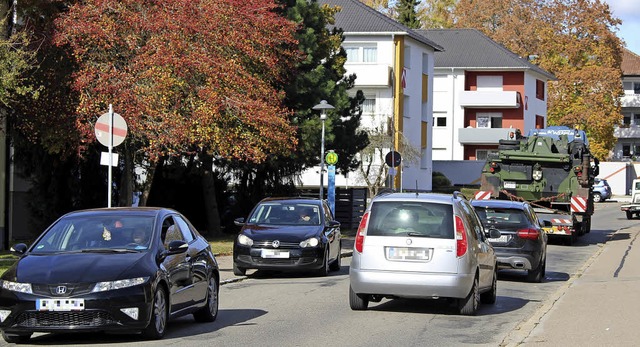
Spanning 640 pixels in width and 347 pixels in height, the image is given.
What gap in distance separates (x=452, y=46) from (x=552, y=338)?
229 feet

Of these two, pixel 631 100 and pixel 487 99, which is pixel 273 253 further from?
pixel 631 100

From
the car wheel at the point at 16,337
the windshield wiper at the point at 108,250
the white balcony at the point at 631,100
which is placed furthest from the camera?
the white balcony at the point at 631,100

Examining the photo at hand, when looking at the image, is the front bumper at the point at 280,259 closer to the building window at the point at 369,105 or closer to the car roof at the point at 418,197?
the car roof at the point at 418,197

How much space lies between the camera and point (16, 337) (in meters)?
11.2

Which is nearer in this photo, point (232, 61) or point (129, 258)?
point (129, 258)

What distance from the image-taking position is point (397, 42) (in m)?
60.4

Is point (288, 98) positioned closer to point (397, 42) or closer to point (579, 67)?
point (397, 42)

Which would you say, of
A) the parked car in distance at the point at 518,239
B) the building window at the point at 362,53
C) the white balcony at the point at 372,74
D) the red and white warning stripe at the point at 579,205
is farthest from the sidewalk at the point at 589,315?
the building window at the point at 362,53

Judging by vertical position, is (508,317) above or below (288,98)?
below

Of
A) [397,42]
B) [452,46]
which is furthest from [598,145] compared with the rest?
[397,42]

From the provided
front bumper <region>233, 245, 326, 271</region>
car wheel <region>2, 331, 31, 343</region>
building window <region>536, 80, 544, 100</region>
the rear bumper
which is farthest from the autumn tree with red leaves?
building window <region>536, 80, 544, 100</region>

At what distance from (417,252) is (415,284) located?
16.5 inches

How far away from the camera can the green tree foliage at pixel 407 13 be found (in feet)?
275

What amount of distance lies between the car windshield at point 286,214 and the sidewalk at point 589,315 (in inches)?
199
